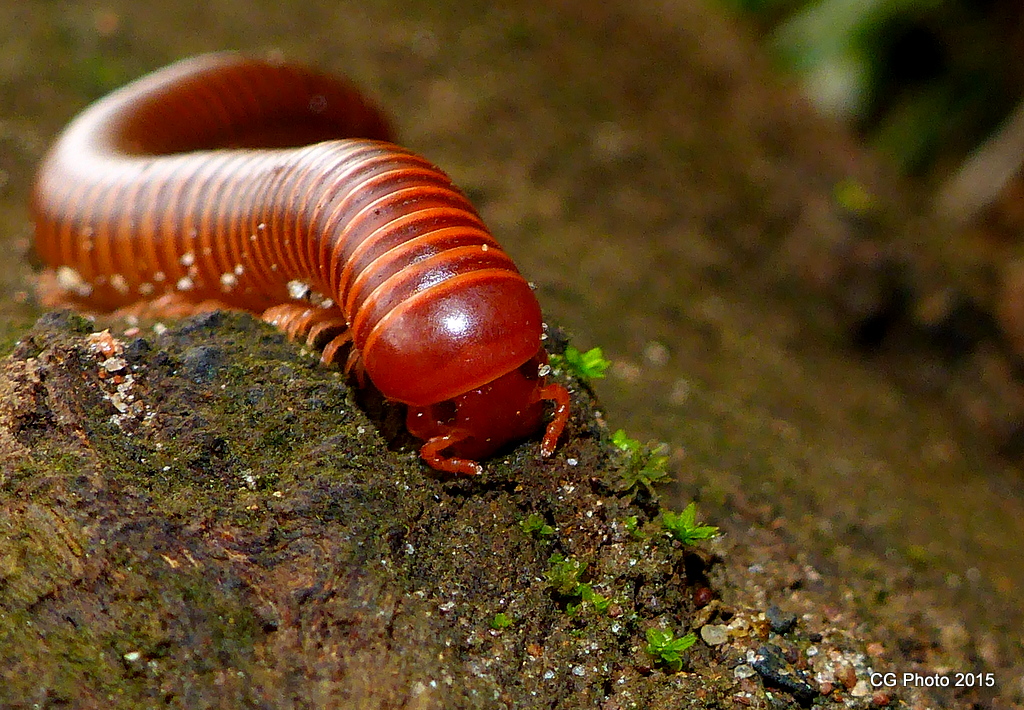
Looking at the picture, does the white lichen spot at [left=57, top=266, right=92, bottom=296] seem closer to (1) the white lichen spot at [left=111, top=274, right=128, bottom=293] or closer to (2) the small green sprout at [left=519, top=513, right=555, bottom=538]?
(1) the white lichen spot at [left=111, top=274, right=128, bottom=293]

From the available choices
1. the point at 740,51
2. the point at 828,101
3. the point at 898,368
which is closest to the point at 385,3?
the point at 740,51

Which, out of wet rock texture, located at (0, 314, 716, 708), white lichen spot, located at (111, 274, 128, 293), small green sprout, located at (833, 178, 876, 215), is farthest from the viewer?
small green sprout, located at (833, 178, 876, 215)

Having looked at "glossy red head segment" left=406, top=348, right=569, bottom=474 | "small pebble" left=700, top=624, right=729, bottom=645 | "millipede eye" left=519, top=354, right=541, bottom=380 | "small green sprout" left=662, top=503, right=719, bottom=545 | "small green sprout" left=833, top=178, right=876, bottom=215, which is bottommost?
"small green sprout" left=833, top=178, right=876, bottom=215

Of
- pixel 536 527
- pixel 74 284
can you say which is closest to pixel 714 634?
pixel 536 527

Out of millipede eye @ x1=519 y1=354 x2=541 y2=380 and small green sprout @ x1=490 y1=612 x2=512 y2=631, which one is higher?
millipede eye @ x1=519 y1=354 x2=541 y2=380

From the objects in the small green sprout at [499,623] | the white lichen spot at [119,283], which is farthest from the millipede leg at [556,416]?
the white lichen spot at [119,283]

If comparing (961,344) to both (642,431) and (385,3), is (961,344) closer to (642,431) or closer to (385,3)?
(642,431)

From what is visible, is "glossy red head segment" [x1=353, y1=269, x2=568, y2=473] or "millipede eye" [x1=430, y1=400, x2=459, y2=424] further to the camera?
"millipede eye" [x1=430, y1=400, x2=459, y2=424]

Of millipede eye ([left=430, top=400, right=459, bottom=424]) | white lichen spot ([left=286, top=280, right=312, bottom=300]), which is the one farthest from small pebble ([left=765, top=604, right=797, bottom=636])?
white lichen spot ([left=286, top=280, right=312, bottom=300])
